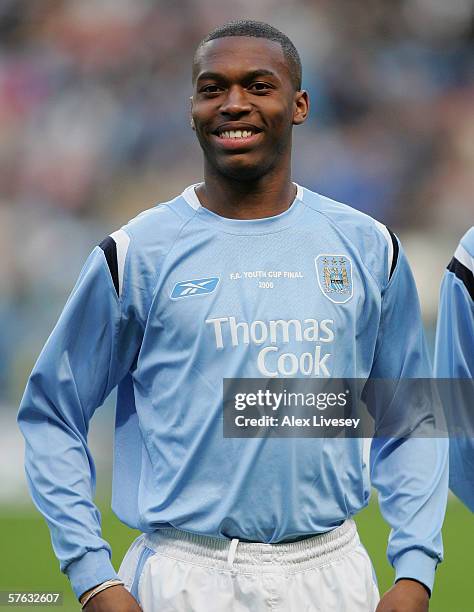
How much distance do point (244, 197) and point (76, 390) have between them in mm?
642

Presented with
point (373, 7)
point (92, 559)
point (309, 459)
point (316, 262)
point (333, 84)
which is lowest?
point (92, 559)

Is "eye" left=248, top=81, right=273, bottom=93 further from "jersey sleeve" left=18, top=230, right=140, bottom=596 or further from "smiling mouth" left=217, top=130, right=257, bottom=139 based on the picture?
"jersey sleeve" left=18, top=230, right=140, bottom=596

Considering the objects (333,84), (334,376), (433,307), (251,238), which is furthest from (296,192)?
(333,84)

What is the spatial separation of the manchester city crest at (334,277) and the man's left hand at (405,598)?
2.25ft

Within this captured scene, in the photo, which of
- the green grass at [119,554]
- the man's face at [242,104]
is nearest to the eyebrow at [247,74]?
the man's face at [242,104]

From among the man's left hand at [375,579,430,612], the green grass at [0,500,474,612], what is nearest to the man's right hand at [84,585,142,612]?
the man's left hand at [375,579,430,612]

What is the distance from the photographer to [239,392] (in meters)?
3.02

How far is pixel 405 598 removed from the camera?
293cm

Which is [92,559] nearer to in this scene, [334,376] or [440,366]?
[334,376]

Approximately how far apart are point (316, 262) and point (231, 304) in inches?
9.9

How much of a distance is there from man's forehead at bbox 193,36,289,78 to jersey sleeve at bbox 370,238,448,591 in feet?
1.86

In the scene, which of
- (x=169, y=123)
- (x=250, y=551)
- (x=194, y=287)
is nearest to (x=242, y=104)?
(x=194, y=287)

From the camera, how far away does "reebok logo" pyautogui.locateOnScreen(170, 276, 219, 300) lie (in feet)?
10.1

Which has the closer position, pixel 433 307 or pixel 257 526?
pixel 257 526
